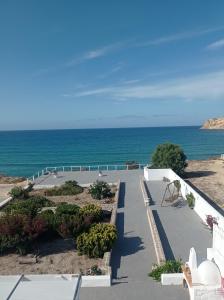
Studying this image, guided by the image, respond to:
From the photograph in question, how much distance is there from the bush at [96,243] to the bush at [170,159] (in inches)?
671

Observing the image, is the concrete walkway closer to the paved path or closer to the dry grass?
the paved path

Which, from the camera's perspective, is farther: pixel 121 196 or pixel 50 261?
pixel 121 196

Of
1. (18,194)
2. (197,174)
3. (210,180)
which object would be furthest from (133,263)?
(197,174)

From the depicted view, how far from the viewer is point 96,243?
→ 40.0 ft

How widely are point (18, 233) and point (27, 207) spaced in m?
4.62

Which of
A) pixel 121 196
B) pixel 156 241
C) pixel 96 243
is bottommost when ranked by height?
pixel 121 196

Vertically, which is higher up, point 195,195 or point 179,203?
point 195,195

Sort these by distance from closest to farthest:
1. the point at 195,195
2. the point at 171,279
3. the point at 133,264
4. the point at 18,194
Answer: the point at 171,279
the point at 133,264
the point at 195,195
the point at 18,194

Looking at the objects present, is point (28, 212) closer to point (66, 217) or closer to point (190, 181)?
point (66, 217)

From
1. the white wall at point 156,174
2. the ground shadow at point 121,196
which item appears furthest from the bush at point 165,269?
the white wall at point 156,174

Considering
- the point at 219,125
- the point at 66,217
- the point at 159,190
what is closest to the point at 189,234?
the point at 66,217

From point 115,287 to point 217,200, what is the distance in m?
12.1

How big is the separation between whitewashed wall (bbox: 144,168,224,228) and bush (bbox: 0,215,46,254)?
634cm

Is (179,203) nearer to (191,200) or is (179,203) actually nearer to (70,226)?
(191,200)
